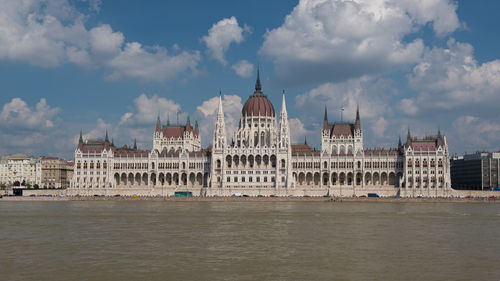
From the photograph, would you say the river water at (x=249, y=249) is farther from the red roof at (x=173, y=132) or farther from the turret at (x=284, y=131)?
the red roof at (x=173, y=132)

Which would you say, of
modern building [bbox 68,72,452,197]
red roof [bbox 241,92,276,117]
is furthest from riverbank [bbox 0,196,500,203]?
red roof [bbox 241,92,276,117]

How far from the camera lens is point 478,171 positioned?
14775 cm

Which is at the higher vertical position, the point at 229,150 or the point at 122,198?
the point at 229,150

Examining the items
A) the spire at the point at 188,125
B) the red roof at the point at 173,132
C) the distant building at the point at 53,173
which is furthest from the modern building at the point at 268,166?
the distant building at the point at 53,173

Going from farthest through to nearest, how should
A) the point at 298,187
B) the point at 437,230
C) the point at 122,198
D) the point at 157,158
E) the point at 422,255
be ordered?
the point at 157,158 < the point at 298,187 < the point at 122,198 < the point at 437,230 < the point at 422,255

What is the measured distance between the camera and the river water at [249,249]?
31.5m

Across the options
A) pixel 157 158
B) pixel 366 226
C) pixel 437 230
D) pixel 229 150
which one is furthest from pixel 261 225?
pixel 157 158

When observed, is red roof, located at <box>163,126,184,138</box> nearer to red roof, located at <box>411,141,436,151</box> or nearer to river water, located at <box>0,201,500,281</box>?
red roof, located at <box>411,141,436,151</box>

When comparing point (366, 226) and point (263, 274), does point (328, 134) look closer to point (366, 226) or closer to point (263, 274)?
point (366, 226)

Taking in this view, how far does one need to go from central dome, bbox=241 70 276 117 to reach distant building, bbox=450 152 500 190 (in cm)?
5967

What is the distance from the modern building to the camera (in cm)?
12488

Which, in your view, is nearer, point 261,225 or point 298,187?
point 261,225

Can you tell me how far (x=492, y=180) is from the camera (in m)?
143

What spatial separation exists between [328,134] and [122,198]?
2345 inches
